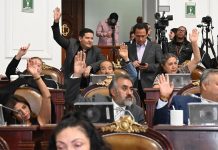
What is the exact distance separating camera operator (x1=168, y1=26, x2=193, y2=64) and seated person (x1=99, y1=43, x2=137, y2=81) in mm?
1557

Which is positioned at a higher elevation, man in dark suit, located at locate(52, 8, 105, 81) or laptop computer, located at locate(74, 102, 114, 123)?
man in dark suit, located at locate(52, 8, 105, 81)

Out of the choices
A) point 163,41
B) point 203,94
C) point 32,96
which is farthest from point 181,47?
point 203,94

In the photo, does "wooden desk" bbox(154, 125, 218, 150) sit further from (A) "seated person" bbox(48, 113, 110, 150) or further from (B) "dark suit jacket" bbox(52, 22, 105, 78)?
(B) "dark suit jacket" bbox(52, 22, 105, 78)

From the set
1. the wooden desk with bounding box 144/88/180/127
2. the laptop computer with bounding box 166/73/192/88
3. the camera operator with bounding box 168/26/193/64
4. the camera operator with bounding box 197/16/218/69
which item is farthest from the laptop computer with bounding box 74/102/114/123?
the camera operator with bounding box 197/16/218/69

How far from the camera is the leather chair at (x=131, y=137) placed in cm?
286

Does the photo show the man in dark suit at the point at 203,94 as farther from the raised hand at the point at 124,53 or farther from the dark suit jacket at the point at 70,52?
the dark suit jacket at the point at 70,52

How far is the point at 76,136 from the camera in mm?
2055

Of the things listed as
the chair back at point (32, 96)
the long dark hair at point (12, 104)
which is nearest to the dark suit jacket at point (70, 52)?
the chair back at point (32, 96)

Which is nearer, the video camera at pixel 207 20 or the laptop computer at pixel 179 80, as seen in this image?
the laptop computer at pixel 179 80

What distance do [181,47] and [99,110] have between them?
4.59m

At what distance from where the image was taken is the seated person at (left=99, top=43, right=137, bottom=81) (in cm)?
646

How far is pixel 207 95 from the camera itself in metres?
4.44

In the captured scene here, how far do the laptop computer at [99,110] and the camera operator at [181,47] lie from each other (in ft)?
14.2

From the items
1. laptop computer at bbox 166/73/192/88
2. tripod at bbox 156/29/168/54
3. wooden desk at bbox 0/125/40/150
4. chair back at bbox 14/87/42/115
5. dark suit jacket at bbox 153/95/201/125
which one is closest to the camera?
wooden desk at bbox 0/125/40/150
